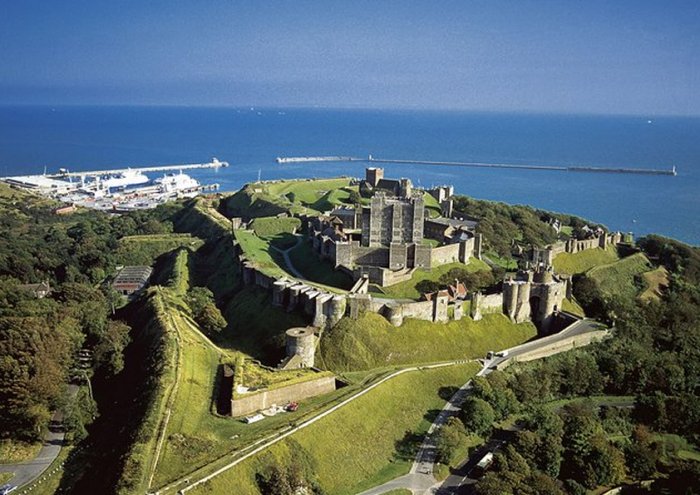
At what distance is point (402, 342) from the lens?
45625 millimetres

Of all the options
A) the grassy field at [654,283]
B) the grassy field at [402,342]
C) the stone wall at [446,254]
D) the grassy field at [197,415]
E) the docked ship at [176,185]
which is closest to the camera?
the grassy field at [197,415]

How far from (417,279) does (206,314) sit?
17808mm

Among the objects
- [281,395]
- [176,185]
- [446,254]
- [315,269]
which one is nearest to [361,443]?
[281,395]

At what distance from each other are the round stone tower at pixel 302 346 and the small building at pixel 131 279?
87.5 ft

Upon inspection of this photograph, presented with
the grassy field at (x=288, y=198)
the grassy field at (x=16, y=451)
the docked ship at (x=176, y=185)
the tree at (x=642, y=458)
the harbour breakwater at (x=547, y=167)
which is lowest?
the tree at (x=642, y=458)

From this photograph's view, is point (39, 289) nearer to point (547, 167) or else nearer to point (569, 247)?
point (569, 247)

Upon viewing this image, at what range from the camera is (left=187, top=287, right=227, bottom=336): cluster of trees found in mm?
48094

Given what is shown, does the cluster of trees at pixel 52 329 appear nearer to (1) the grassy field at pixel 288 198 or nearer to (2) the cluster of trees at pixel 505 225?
(1) the grassy field at pixel 288 198

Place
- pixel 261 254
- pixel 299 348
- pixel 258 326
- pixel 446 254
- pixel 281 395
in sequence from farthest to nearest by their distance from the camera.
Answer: pixel 261 254 → pixel 446 254 → pixel 258 326 → pixel 299 348 → pixel 281 395

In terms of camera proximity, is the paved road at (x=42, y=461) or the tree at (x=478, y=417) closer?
the paved road at (x=42, y=461)

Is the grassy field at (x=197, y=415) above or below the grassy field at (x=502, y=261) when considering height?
below

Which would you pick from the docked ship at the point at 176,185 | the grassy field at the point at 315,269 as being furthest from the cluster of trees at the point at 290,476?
the docked ship at the point at 176,185

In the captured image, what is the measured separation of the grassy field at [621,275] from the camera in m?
65.0

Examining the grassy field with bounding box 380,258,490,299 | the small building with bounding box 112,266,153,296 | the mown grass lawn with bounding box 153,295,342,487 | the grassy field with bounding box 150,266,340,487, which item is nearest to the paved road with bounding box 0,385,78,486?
the grassy field with bounding box 150,266,340,487
